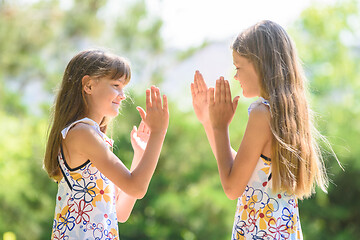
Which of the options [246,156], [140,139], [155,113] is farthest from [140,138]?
[246,156]

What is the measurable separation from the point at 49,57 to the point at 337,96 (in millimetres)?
6392

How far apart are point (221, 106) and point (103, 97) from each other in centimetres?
47

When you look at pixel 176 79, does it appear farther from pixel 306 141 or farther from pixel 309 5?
pixel 306 141

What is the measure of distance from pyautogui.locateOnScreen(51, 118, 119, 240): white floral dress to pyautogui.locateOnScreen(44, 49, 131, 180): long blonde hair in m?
0.06

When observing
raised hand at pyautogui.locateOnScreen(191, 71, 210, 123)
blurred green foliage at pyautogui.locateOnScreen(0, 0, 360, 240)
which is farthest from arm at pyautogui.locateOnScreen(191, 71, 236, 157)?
blurred green foliage at pyautogui.locateOnScreen(0, 0, 360, 240)

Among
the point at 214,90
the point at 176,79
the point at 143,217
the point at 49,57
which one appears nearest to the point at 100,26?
the point at 49,57

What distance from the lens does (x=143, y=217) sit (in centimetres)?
461

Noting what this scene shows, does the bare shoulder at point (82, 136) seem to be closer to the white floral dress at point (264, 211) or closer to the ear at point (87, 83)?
the ear at point (87, 83)

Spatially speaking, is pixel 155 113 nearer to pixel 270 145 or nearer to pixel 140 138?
pixel 140 138

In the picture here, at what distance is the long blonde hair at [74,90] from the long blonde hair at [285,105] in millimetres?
490

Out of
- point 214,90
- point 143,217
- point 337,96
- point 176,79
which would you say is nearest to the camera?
point 214,90

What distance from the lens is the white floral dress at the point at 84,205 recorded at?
1.80 metres

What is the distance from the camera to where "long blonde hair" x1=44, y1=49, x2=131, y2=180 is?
6.32 feet

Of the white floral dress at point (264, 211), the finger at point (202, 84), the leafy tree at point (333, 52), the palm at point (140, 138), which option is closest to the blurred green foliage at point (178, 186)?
the leafy tree at point (333, 52)
